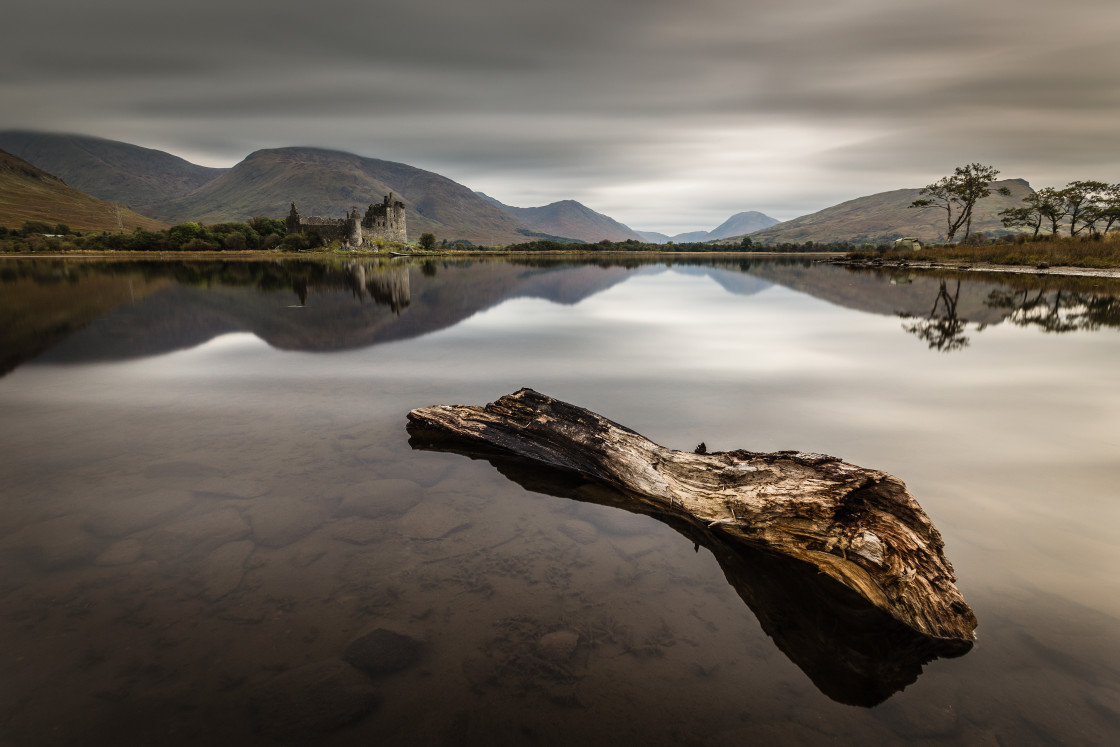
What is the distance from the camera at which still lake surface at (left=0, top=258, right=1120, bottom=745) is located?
403 cm

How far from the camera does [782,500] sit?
629 centimetres

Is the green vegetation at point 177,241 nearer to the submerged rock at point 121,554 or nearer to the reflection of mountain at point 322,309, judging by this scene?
the reflection of mountain at point 322,309

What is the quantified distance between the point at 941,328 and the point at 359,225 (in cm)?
13218

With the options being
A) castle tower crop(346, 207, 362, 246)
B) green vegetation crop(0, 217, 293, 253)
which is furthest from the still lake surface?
green vegetation crop(0, 217, 293, 253)

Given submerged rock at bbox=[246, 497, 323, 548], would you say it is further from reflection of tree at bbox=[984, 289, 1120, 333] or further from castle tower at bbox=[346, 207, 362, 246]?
castle tower at bbox=[346, 207, 362, 246]

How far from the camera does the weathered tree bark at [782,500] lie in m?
5.18

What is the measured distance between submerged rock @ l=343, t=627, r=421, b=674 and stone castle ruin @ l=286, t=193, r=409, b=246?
133136 mm

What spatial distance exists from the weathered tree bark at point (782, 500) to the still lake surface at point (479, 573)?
1.77 feet

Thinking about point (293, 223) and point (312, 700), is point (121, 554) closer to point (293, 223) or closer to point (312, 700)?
point (312, 700)

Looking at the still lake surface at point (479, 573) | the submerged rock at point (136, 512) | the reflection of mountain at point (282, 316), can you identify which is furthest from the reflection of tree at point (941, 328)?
the submerged rock at point (136, 512)

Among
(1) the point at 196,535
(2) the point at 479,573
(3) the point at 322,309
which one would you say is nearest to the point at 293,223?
(3) the point at 322,309

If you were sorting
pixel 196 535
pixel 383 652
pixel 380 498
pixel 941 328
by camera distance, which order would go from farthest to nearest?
1. pixel 941 328
2. pixel 380 498
3. pixel 196 535
4. pixel 383 652

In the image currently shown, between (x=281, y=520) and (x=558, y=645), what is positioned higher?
(x=281, y=520)

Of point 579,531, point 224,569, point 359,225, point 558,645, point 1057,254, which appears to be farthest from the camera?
point 359,225
